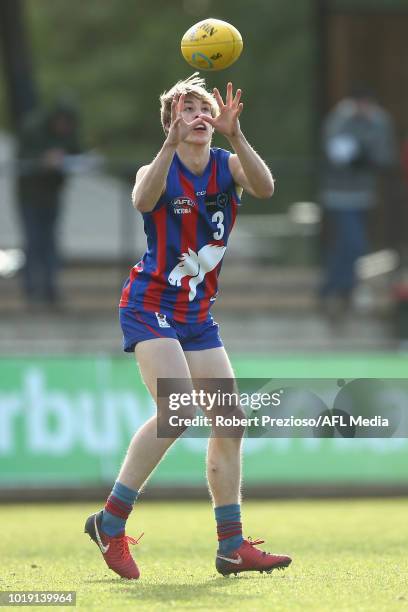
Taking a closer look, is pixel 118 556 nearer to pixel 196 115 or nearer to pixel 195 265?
pixel 195 265

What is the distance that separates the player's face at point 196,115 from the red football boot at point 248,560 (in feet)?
6.52

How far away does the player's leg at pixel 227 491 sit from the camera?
7512 mm

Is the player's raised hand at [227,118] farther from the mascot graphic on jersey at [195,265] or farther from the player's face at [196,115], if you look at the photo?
the mascot graphic on jersey at [195,265]

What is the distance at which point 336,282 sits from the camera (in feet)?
51.6

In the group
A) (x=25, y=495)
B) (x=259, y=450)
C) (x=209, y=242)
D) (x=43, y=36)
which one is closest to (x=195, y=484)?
(x=259, y=450)

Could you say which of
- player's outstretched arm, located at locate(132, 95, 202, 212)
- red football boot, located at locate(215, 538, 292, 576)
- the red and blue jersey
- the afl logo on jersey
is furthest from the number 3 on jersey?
red football boot, located at locate(215, 538, 292, 576)

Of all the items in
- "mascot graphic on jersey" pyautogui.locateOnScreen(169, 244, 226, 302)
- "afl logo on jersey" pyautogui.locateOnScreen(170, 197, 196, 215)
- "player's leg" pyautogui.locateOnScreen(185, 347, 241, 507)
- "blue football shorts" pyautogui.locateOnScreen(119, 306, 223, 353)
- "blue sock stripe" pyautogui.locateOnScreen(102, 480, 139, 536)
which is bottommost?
"blue sock stripe" pyautogui.locateOnScreen(102, 480, 139, 536)

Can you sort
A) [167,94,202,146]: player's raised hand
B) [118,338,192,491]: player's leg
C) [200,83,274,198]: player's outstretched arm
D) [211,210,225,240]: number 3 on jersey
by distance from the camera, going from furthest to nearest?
[211,210,225,240]: number 3 on jersey < [118,338,192,491]: player's leg < [200,83,274,198]: player's outstretched arm < [167,94,202,146]: player's raised hand

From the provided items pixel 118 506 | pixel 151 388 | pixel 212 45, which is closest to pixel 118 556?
pixel 118 506

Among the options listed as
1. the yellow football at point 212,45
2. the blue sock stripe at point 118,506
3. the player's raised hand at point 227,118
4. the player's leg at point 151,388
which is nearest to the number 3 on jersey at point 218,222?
the player's raised hand at point 227,118

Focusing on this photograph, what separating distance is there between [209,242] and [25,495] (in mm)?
6555

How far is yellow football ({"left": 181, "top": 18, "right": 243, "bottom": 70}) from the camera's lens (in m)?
7.52

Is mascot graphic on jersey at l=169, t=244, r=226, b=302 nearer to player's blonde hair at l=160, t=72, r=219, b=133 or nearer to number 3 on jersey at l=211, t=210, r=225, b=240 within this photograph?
number 3 on jersey at l=211, t=210, r=225, b=240

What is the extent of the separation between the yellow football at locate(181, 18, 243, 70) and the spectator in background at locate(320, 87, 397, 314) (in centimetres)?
793
